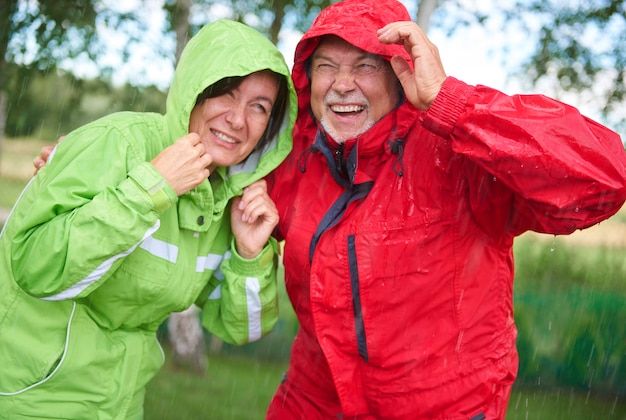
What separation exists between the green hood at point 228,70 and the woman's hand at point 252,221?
83 mm

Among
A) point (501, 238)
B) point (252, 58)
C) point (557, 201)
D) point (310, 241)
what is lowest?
point (310, 241)

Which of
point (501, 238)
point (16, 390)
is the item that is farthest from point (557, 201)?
point (16, 390)

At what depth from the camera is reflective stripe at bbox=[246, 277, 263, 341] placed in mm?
3295

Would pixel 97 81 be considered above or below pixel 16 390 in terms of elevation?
above

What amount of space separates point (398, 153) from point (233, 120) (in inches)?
30.3

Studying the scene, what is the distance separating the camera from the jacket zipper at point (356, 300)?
3.07 metres

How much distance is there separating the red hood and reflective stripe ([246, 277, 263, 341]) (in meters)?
0.87

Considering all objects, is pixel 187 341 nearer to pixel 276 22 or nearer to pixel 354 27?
pixel 276 22

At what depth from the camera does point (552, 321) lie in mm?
7457

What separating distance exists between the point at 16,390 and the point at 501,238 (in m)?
2.16

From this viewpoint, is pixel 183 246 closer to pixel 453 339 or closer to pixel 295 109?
pixel 295 109

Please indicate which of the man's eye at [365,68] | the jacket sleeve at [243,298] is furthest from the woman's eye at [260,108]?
the jacket sleeve at [243,298]

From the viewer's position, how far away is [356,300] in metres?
3.10

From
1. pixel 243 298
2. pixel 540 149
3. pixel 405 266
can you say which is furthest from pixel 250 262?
pixel 540 149
